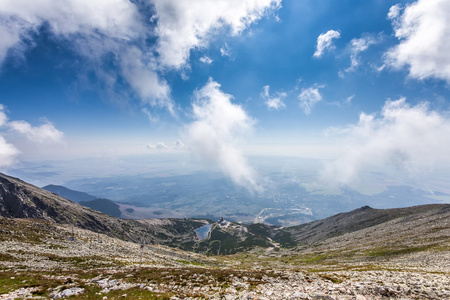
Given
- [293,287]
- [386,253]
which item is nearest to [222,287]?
[293,287]

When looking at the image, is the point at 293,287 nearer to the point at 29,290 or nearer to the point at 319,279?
the point at 319,279

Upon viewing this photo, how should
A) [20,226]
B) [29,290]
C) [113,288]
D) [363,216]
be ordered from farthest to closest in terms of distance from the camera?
1. [363,216]
2. [20,226]
3. [113,288]
4. [29,290]

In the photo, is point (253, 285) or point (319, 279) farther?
point (319, 279)

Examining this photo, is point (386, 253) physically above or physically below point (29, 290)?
below

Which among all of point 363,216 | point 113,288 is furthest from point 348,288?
point 363,216

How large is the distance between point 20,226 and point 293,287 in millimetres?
102374

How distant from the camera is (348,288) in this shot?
19.0 metres

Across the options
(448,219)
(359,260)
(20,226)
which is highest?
(448,219)

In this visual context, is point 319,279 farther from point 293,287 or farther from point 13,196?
point 13,196

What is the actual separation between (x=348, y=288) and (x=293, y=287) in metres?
5.67

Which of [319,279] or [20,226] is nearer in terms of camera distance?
[319,279]

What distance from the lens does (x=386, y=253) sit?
202 feet

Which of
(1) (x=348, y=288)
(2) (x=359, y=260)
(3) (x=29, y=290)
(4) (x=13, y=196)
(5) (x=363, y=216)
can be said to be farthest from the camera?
(5) (x=363, y=216)

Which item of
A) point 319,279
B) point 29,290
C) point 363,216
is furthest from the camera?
point 363,216
